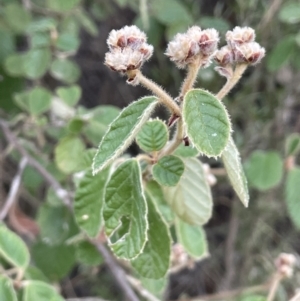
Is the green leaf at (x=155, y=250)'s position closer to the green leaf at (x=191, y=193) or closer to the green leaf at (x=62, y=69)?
the green leaf at (x=191, y=193)

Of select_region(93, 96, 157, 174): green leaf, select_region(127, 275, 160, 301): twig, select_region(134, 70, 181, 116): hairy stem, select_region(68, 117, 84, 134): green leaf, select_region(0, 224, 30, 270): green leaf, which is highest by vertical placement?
select_region(134, 70, 181, 116): hairy stem

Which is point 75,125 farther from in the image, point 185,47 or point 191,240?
point 185,47

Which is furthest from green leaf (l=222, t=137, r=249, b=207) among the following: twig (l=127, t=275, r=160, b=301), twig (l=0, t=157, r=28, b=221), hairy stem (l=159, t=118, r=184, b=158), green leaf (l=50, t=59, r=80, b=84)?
green leaf (l=50, t=59, r=80, b=84)

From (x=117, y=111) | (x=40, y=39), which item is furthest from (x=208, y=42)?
(x=40, y=39)

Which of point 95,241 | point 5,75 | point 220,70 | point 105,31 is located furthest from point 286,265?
point 105,31

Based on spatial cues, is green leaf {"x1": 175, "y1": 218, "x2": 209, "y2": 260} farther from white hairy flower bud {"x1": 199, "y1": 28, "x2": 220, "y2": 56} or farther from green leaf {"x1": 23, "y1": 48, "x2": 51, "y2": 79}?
green leaf {"x1": 23, "y1": 48, "x2": 51, "y2": 79}

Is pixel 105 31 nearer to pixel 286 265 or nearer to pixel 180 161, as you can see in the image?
pixel 286 265
